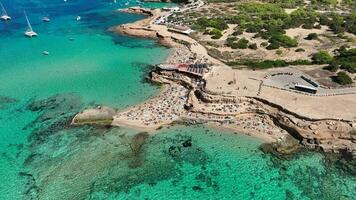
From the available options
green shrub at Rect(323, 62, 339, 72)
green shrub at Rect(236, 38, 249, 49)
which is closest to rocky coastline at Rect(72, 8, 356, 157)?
green shrub at Rect(236, 38, 249, 49)

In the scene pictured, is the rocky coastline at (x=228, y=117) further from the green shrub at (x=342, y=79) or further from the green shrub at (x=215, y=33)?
the green shrub at (x=215, y=33)

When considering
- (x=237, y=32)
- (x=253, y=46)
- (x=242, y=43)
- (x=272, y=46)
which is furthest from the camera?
(x=237, y=32)

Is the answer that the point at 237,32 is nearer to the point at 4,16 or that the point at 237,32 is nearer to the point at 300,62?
the point at 300,62

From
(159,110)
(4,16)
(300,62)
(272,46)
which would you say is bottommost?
(159,110)

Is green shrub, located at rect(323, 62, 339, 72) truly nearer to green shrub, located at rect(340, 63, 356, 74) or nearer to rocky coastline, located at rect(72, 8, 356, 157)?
green shrub, located at rect(340, 63, 356, 74)

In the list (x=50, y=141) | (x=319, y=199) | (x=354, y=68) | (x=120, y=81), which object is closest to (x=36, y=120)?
(x=50, y=141)

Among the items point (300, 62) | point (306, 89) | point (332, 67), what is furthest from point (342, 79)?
point (300, 62)
